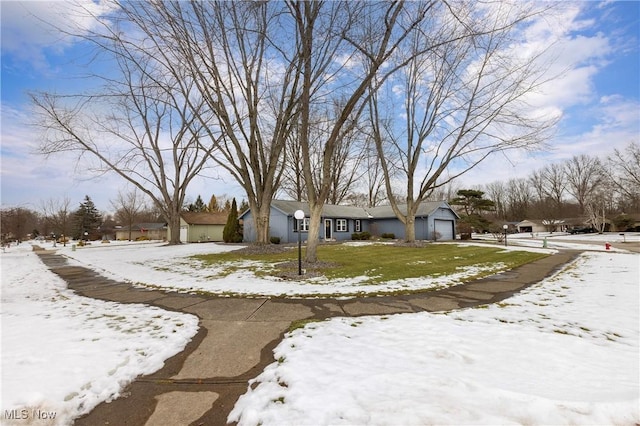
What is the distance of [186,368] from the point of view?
3.15 meters

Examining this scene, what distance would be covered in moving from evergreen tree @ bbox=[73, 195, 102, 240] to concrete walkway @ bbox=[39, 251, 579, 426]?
54.4 meters

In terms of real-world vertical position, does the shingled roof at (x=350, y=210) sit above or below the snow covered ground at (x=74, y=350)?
above

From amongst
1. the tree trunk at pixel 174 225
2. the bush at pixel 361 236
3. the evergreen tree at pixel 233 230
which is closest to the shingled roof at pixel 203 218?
the tree trunk at pixel 174 225

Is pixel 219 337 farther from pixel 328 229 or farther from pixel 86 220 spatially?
pixel 86 220

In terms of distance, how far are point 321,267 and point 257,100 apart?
975 centimetres

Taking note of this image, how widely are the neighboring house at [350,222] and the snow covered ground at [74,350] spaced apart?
18893mm

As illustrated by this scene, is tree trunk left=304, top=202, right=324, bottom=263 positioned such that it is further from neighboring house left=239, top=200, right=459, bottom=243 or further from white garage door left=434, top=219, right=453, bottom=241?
white garage door left=434, top=219, right=453, bottom=241

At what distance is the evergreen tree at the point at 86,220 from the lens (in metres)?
49.8

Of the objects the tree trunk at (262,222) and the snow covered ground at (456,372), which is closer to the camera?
the snow covered ground at (456,372)

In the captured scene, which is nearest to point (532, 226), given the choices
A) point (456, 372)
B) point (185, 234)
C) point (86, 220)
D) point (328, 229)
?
point (328, 229)

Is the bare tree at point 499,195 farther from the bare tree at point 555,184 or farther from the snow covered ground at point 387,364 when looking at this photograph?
the snow covered ground at point 387,364

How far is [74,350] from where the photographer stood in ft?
11.4

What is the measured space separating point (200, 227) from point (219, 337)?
32.6 metres

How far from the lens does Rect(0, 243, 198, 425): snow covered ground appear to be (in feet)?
8.03
